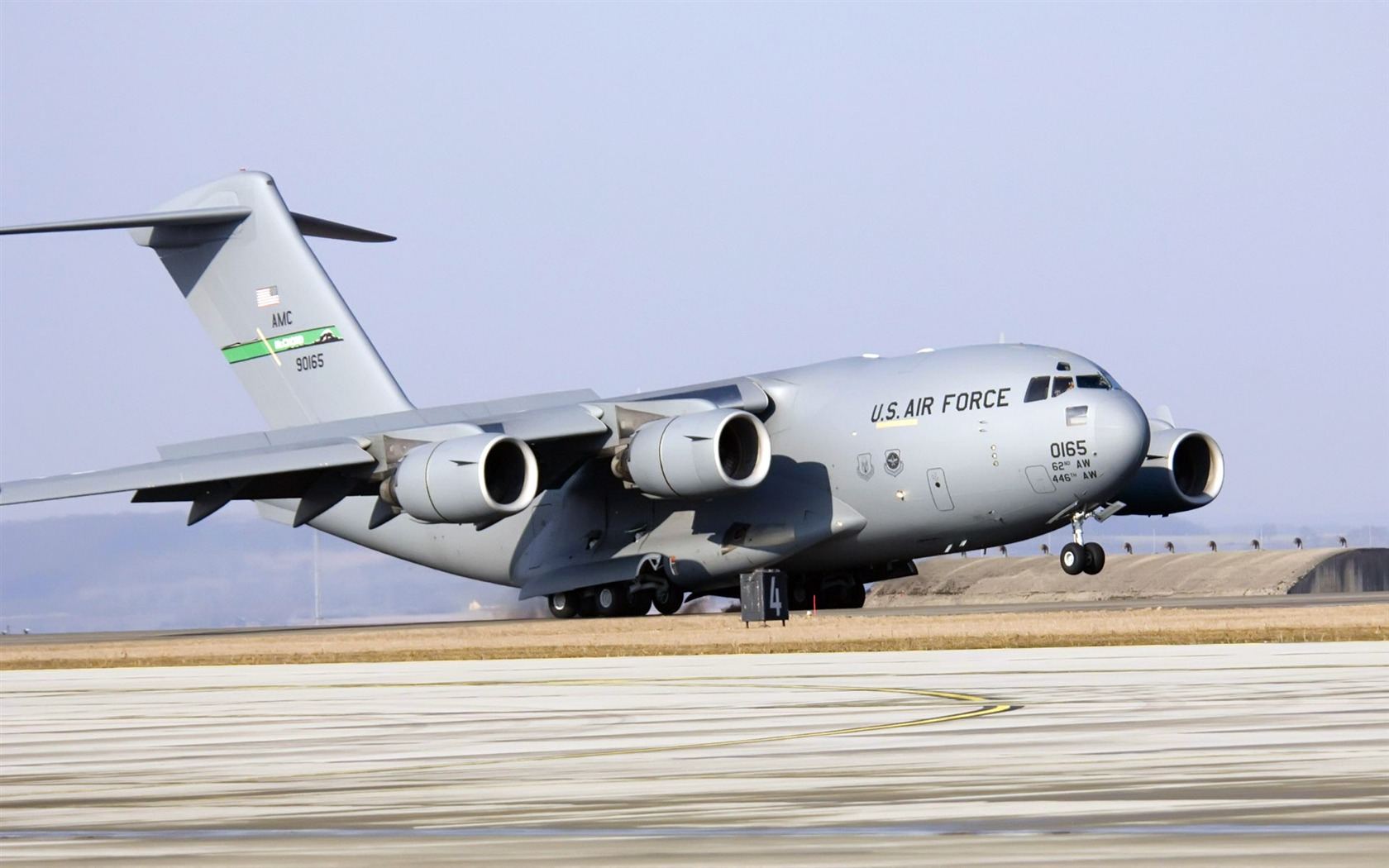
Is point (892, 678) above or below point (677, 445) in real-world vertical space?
below

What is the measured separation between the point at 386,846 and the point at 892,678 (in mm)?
8344

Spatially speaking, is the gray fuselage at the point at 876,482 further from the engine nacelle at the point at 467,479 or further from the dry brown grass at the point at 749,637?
the engine nacelle at the point at 467,479

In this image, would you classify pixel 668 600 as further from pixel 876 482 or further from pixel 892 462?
pixel 892 462

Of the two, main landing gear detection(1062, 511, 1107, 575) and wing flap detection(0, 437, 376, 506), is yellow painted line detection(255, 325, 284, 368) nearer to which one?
wing flap detection(0, 437, 376, 506)

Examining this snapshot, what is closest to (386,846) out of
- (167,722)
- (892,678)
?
(167,722)

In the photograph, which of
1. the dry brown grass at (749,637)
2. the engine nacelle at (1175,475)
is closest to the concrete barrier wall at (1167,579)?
the engine nacelle at (1175,475)

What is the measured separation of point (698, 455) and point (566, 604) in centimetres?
510

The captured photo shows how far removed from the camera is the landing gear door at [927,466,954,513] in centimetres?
2883

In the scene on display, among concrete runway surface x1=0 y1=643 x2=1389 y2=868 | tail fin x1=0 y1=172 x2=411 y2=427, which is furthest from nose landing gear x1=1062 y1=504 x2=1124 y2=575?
concrete runway surface x1=0 y1=643 x2=1389 y2=868

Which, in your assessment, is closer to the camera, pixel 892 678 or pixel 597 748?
pixel 597 748

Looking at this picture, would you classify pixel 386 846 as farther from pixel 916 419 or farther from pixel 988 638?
pixel 916 419

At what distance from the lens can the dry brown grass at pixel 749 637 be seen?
62.2 feet

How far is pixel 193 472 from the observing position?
29.1m

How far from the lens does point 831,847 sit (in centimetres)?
513
